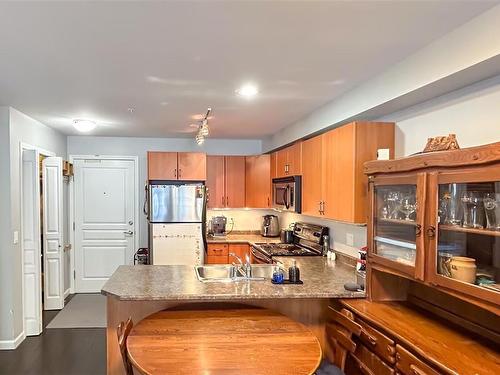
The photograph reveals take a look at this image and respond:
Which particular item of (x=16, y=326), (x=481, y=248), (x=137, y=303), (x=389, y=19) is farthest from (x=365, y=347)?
(x=16, y=326)

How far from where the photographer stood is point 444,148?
2.10 m

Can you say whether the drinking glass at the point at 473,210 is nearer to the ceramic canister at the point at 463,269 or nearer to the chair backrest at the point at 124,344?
the ceramic canister at the point at 463,269

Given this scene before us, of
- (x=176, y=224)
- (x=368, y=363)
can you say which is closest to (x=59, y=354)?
(x=176, y=224)

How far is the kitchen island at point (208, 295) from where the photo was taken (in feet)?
8.82

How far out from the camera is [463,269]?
6.18ft

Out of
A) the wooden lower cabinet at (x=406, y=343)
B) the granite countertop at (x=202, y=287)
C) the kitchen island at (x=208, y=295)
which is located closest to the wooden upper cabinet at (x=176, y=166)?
the granite countertop at (x=202, y=287)

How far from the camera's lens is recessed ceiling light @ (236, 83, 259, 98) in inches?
124

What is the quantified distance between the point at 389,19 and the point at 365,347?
1.86 metres

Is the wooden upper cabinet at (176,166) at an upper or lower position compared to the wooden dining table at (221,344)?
upper

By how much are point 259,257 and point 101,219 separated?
292 cm

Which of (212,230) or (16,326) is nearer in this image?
(16,326)

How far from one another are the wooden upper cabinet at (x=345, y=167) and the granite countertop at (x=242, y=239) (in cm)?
194

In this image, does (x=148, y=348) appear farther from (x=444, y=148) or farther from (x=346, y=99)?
(x=346, y=99)

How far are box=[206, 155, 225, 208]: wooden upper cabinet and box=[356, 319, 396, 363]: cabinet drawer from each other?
3.97 meters
